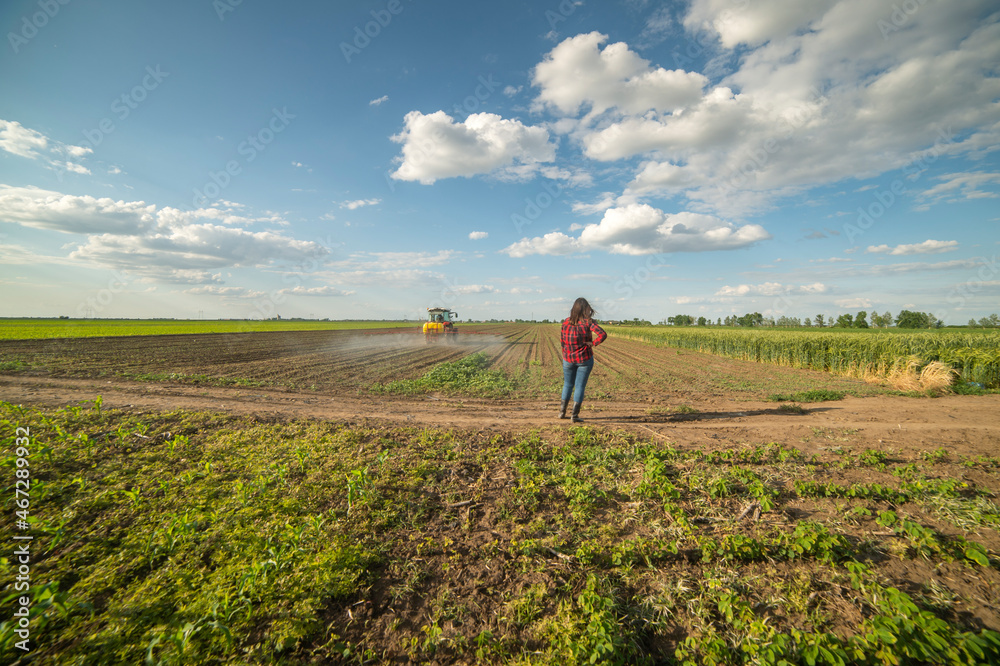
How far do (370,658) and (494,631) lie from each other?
37.3 inches

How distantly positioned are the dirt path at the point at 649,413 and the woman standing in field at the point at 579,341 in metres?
1.05

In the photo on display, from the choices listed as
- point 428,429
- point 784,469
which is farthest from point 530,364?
point 784,469

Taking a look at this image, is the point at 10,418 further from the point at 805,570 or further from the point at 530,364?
the point at 530,364

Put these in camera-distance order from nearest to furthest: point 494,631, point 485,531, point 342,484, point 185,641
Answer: point 185,641
point 494,631
point 485,531
point 342,484

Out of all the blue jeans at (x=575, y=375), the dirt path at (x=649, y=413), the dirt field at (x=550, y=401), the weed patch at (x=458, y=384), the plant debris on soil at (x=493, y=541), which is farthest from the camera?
the weed patch at (x=458, y=384)

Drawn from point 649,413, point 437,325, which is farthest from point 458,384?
point 437,325

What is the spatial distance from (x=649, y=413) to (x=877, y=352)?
1535 centimetres

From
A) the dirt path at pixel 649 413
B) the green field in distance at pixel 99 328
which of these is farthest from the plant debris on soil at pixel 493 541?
the green field in distance at pixel 99 328

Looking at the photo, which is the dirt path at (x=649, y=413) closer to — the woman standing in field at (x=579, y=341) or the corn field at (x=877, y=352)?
the woman standing in field at (x=579, y=341)

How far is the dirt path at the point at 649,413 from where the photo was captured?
7.24 meters

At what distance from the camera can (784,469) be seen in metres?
5.58

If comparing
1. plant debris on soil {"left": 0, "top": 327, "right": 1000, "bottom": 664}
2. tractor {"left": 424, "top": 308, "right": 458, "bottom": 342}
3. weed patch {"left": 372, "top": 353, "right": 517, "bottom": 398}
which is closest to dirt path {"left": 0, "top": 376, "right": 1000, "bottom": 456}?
plant debris on soil {"left": 0, "top": 327, "right": 1000, "bottom": 664}

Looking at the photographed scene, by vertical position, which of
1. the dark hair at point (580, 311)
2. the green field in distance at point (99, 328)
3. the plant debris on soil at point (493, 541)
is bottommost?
the plant debris on soil at point (493, 541)

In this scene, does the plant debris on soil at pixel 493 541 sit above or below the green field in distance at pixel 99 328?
below
